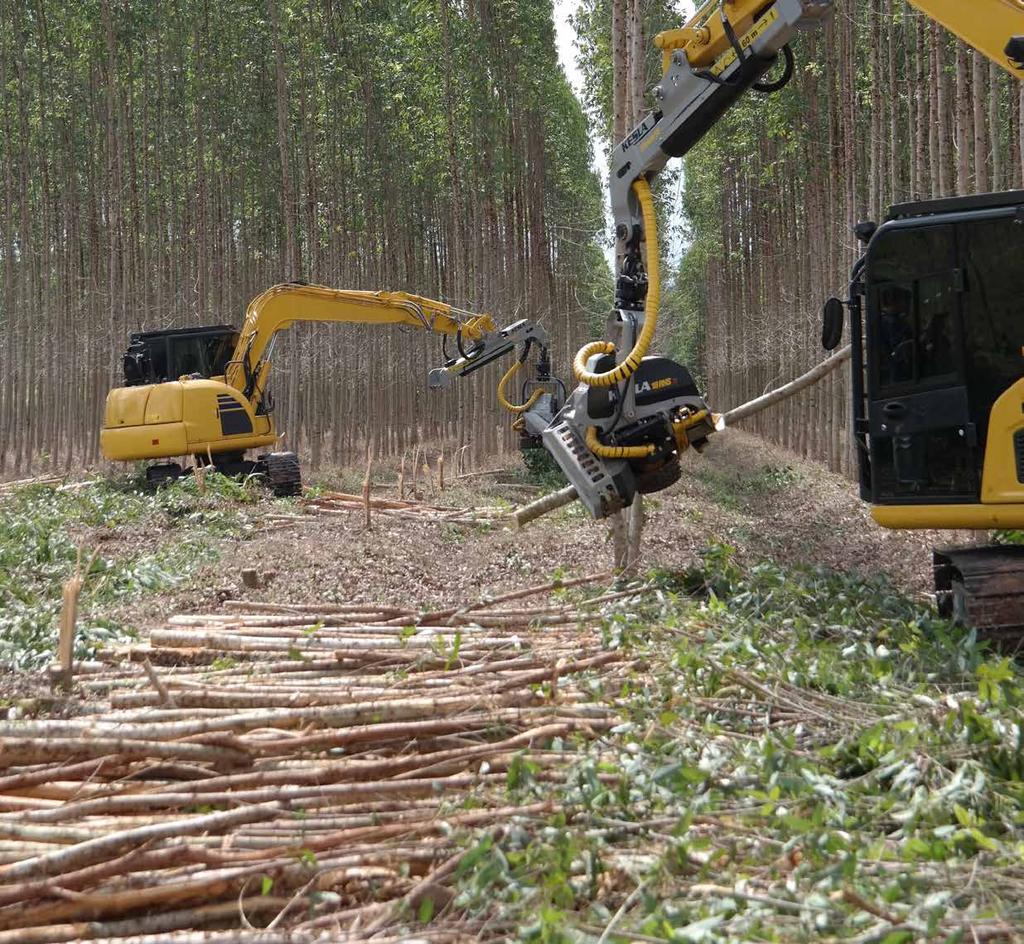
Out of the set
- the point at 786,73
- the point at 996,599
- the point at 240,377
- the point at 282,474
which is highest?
the point at 786,73

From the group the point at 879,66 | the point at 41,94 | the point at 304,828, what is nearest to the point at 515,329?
the point at 879,66

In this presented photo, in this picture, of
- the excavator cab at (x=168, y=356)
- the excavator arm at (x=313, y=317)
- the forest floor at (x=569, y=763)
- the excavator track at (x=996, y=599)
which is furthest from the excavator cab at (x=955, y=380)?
the excavator cab at (x=168, y=356)

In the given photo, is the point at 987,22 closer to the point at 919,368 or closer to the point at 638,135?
the point at 919,368

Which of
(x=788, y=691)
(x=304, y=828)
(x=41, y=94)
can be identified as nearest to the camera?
(x=304, y=828)

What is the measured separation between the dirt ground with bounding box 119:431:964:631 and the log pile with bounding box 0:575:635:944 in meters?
2.15

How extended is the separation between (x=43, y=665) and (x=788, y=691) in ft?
13.8

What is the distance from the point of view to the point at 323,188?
26.5 metres

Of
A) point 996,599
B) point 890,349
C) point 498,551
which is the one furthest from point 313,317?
point 996,599

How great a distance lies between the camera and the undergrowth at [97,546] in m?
7.05

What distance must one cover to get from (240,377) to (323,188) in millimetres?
12264

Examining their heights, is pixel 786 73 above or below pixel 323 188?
below

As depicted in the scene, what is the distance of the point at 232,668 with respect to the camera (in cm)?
592

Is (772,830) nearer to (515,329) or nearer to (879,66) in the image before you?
(515,329)

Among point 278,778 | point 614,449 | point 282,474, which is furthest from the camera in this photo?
point 282,474
